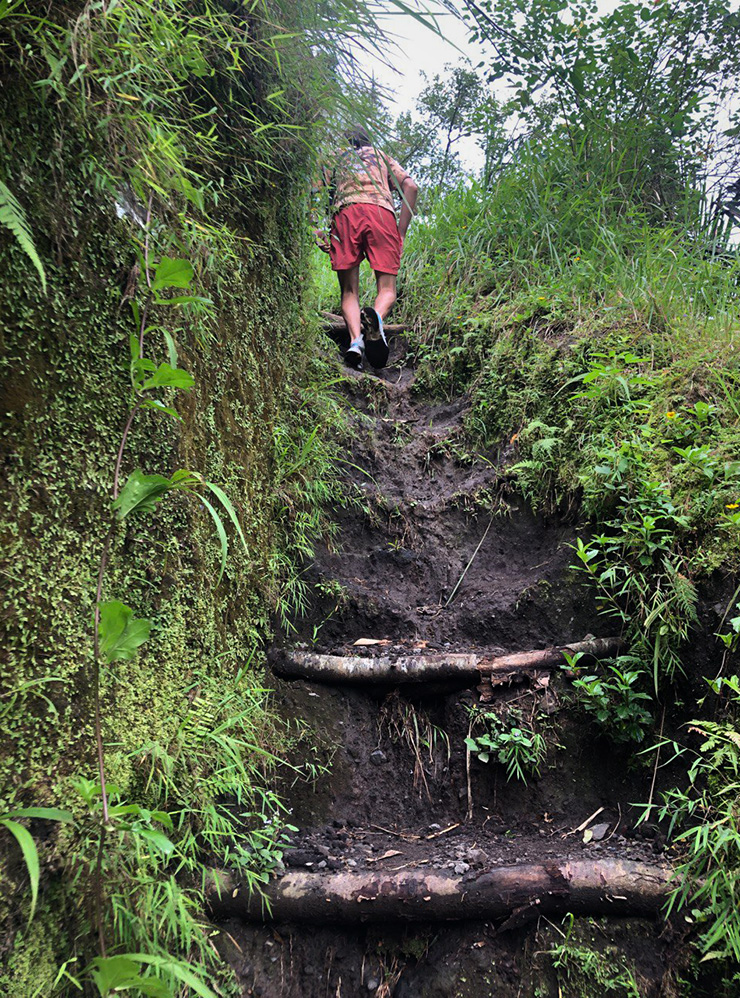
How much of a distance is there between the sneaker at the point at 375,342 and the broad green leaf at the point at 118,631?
308 centimetres

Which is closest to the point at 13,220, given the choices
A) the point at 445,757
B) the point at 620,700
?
the point at 445,757

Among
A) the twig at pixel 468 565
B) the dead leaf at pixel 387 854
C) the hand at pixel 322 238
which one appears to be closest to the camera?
the dead leaf at pixel 387 854

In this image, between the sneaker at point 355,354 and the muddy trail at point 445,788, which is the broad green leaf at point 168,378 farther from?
the sneaker at point 355,354

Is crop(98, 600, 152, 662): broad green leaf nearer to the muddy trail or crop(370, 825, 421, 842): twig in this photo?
the muddy trail

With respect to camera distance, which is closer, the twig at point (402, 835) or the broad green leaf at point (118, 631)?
the broad green leaf at point (118, 631)

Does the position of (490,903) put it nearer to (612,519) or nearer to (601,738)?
(601,738)

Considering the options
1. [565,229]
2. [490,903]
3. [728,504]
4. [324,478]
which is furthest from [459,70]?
[490,903]

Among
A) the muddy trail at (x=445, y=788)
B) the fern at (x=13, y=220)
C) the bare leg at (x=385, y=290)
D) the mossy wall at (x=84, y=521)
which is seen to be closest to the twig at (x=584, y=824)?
the muddy trail at (x=445, y=788)

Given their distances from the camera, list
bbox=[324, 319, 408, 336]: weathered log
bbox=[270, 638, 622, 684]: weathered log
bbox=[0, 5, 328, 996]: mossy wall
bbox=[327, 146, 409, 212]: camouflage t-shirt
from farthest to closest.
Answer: bbox=[324, 319, 408, 336]: weathered log
bbox=[327, 146, 409, 212]: camouflage t-shirt
bbox=[270, 638, 622, 684]: weathered log
bbox=[0, 5, 328, 996]: mossy wall

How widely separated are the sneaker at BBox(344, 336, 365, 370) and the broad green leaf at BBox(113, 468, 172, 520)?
2.78m

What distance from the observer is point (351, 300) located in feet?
13.1

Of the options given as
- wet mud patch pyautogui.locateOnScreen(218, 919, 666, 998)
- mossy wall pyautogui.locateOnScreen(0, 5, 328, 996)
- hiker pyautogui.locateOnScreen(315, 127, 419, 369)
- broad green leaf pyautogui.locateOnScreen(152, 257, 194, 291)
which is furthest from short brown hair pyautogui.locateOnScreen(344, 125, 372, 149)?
wet mud patch pyautogui.locateOnScreen(218, 919, 666, 998)

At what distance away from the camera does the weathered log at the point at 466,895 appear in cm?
156

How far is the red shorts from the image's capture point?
3.99 m
